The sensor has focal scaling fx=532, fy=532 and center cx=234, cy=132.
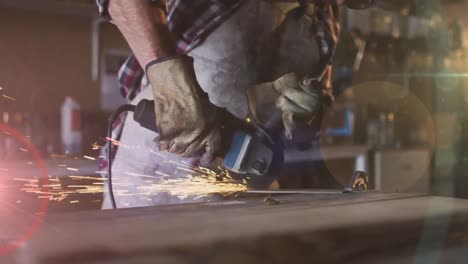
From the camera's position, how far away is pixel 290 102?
0.95 m

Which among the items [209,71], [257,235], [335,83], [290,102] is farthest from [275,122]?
[335,83]

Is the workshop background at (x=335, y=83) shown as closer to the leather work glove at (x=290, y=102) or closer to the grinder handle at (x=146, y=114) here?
the leather work glove at (x=290, y=102)

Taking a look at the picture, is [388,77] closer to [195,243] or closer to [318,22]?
[318,22]

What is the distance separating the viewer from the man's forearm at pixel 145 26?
0.83 m

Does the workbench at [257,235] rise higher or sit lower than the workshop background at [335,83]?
lower

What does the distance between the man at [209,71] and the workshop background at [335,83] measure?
0.08m

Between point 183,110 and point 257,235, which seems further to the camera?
point 183,110

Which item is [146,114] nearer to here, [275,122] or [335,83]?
[275,122]

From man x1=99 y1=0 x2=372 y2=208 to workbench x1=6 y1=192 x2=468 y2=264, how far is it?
0.20 m

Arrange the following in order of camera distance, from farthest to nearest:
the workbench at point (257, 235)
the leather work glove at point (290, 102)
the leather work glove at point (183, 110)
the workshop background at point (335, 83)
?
the workshop background at point (335, 83) → the leather work glove at point (290, 102) → the leather work glove at point (183, 110) → the workbench at point (257, 235)

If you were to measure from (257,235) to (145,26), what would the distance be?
1.54 feet

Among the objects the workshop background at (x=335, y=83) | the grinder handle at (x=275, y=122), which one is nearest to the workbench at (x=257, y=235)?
the grinder handle at (x=275, y=122)

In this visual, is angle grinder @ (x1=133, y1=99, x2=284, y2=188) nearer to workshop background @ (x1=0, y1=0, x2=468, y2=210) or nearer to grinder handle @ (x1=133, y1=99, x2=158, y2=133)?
grinder handle @ (x1=133, y1=99, x2=158, y2=133)

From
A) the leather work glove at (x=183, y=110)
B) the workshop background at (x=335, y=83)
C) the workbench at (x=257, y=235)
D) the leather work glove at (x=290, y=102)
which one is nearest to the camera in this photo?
the workbench at (x=257, y=235)
